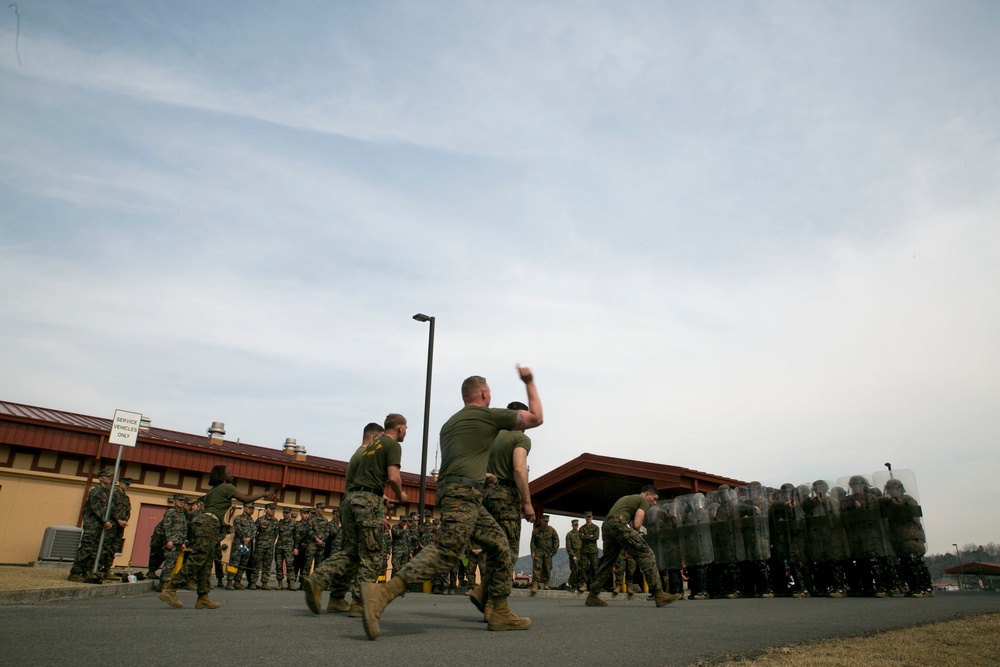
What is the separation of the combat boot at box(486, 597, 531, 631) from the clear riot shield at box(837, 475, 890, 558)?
8.84 metres

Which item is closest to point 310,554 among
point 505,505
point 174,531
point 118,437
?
point 174,531

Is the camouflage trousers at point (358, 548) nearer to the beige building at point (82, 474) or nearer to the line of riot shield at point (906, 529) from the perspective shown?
the line of riot shield at point (906, 529)

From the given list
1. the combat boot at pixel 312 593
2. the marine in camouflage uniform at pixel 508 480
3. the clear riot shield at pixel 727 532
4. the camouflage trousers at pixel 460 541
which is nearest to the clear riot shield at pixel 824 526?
the clear riot shield at pixel 727 532

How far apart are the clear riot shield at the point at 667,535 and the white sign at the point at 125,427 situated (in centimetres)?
1056

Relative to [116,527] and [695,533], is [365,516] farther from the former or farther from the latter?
[695,533]

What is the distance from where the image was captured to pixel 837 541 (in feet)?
39.4

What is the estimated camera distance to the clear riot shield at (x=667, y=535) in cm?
1380

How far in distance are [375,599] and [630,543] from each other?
4887 mm

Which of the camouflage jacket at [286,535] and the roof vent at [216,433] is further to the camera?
the roof vent at [216,433]

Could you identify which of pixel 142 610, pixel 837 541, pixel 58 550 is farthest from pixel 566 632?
pixel 58 550

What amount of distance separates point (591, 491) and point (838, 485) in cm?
1268

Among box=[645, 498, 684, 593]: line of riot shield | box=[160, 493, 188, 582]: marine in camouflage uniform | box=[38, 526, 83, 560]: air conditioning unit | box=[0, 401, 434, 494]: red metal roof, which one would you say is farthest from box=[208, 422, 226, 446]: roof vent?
box=[645, 498, 684, 593]: line of riot shield

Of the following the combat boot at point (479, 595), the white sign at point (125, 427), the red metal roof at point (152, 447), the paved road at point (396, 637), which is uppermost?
the red metal roof at point (152, 447)

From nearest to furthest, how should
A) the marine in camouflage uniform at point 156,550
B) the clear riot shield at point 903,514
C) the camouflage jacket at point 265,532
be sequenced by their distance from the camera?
the clear riot shield at point 903,514, the marine in camouflage uniform at point 156,550, the camouflage jacket at point 265,532
